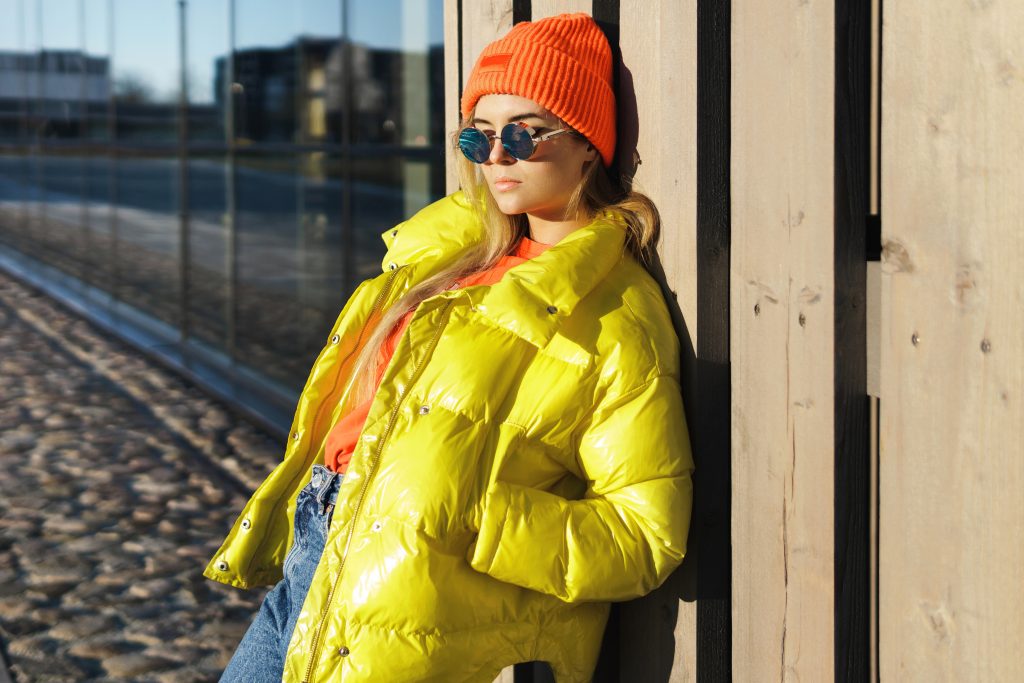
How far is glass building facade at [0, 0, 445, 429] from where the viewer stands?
7.14 m

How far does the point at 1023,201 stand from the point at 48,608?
4278 millimetres

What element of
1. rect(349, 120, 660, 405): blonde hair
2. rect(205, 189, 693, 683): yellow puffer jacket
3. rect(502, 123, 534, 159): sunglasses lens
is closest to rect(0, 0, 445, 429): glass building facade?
rect(349, 120, 660, 405): blonde hair

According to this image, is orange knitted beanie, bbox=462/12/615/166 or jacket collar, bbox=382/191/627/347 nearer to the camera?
jacket collar, bbox=382/191/627/347

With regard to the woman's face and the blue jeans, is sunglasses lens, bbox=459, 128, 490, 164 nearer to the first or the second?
the woman's face

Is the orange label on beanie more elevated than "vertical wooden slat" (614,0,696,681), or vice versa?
the orange label on beanie

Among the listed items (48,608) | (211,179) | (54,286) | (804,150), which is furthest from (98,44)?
(804,150)

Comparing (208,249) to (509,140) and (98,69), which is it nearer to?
(98,69)

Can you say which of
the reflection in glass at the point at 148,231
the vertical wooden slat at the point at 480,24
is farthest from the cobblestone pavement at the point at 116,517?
the vertical wooden slat at the point at 480,24

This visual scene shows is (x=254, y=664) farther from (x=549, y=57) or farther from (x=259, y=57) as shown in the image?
(x=259, y=57)

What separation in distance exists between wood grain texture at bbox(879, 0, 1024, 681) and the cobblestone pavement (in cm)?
305

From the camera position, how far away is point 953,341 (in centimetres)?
190

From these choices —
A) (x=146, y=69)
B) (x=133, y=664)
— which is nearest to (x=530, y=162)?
(x=133, y=664)

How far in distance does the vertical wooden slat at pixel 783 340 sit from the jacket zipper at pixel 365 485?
601mm

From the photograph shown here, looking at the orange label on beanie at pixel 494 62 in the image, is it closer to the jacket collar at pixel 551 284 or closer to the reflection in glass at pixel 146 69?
the jacket collar at pixel 551 284
